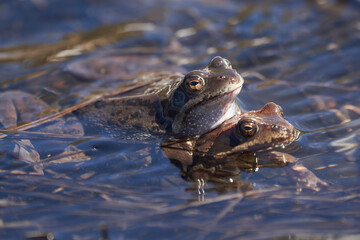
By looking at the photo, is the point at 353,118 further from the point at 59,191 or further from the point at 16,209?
the point at 16,209

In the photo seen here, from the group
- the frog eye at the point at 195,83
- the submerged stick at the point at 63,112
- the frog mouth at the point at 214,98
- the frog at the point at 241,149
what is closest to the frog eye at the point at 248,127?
the frog at the point at 241,149

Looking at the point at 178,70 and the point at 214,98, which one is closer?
the point at 214,98

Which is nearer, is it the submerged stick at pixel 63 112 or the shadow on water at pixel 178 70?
the shadow on water at pixel 178 70

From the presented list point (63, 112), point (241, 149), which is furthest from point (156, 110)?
point (63, 112)

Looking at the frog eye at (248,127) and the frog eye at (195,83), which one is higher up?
the frog eye at (195,83)

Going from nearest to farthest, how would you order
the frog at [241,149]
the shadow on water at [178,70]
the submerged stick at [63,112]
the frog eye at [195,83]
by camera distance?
the shadow on water at [178,70] < the frog at [241,149] < the frog eye at [195,83] < the submerged stick at [63,112]

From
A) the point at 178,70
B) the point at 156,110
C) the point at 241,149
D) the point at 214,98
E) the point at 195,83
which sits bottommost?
the point at 241,149

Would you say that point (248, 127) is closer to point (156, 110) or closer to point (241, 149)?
point (241, 149)

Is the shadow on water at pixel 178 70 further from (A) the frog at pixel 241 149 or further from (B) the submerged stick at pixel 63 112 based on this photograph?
(B) the submerged stick at pixel 63 112
